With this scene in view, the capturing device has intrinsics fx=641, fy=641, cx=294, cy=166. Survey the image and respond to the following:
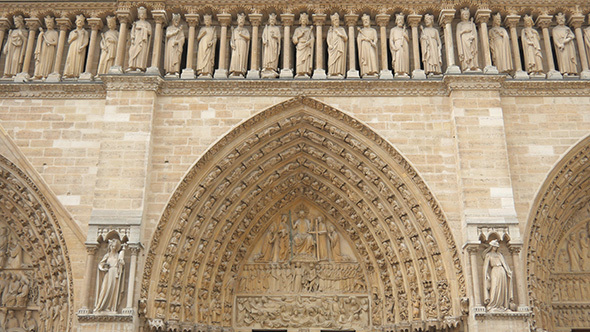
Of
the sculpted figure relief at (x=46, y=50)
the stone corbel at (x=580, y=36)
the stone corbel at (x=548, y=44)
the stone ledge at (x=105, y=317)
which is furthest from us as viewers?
the sculpted figure relief at (x=46, y=50)

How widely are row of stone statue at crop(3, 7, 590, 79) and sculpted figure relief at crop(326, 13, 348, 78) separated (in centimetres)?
2

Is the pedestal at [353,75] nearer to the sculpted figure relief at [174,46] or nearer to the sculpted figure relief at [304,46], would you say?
the sculpted figure relief at [304,46]

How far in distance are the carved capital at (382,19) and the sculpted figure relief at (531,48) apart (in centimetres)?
250

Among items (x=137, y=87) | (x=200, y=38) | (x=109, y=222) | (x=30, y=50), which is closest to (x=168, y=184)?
(x=109, y=222)

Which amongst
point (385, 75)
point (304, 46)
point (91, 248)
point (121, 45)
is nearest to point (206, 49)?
point (121, 45)

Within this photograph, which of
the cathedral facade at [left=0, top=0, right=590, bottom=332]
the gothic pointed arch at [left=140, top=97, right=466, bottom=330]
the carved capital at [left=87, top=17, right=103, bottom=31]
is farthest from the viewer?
the carved capital at [left=87, top=17, right=103, bottom=31]

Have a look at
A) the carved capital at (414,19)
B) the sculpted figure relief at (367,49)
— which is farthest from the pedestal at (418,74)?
the carved capital at (414,19)

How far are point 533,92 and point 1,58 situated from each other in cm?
970

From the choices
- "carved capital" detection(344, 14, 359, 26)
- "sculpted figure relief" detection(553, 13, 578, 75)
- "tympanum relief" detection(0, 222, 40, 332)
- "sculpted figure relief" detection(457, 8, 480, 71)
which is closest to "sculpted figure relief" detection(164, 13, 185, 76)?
"carved capital" detection(344, 14, 359, 26)

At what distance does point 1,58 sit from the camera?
11906 mm

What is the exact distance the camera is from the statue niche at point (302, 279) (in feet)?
37.8

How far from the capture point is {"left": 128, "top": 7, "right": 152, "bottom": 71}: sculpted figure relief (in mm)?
11317

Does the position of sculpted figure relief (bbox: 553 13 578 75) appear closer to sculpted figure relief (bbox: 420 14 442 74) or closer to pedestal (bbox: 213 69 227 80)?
sculpted figure relief (bbox: 420 14 442 74)

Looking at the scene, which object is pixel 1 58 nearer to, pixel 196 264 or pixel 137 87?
pixel 137 87
